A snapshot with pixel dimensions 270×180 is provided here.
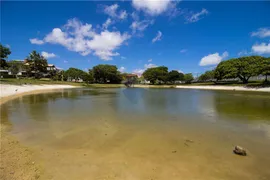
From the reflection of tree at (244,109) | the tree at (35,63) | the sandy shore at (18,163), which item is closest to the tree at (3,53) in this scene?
the tree at (35,63)

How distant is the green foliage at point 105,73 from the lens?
307 ft

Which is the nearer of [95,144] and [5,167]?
[5,167]

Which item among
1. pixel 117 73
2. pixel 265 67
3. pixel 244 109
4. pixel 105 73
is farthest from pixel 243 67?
pixel 105 73

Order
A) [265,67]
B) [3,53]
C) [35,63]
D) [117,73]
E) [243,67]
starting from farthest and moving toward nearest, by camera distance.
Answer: [117,73] < [35,63] < [243,67] < [265,67] < [3,53]

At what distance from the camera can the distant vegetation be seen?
53.9 m

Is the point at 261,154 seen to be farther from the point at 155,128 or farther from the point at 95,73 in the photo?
the point at 95,73

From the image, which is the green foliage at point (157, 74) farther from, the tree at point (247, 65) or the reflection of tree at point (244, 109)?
the reflection of tree at point (244, 109)

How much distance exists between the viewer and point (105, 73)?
93625 mm

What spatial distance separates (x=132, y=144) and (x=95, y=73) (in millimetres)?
91983

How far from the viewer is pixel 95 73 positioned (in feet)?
312

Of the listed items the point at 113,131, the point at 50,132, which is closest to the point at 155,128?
the point at 113,131

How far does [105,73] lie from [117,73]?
358 inches

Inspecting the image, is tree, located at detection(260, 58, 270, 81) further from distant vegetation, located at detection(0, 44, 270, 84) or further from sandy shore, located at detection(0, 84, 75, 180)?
sandy shore, located at detection(0, 84, 75, 180)

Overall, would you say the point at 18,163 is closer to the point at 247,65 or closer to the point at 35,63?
the point at 247,65
